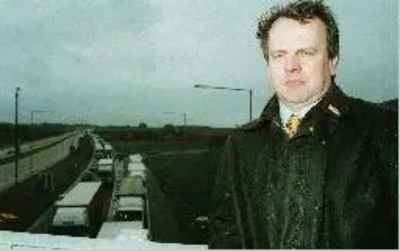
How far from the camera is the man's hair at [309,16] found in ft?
3.62

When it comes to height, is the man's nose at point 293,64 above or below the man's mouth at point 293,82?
above

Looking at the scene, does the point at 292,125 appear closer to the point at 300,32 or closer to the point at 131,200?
the point at 300,32

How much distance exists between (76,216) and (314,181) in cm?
680

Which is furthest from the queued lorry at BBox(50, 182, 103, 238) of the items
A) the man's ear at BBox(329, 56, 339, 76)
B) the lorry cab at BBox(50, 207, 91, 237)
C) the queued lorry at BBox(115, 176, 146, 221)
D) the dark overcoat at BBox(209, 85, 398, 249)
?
the man's ear at BBox(329, 56, 339, 76)

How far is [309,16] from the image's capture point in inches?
43.5

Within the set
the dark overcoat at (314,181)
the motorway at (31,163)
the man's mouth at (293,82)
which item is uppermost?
the man's mouth at (293,82)

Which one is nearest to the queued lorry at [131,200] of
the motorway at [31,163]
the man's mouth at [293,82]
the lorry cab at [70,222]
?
the lorry cab at [70,222]

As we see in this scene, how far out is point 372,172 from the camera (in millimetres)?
1044

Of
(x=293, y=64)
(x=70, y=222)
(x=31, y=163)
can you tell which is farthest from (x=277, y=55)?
(x=31, y=163)

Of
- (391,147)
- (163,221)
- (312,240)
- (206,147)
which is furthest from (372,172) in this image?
(163,221)

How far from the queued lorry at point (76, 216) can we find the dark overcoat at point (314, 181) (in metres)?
5.39

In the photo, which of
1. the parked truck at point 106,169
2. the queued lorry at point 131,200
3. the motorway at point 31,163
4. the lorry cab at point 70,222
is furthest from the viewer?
the parked truck at point 106,169

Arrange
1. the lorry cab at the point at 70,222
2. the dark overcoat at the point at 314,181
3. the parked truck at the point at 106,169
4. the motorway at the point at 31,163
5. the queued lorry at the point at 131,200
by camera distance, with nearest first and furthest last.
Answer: the dark overcoat at the point at 314,181 < the lorry cab at the point at 70,222 < the queued lorry at the point at 131,200 < the motorway at the point at 31,163 < the parked truck at the point at 106,169

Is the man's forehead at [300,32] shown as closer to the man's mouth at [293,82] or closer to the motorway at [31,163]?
the man's mouth at [293,82]
